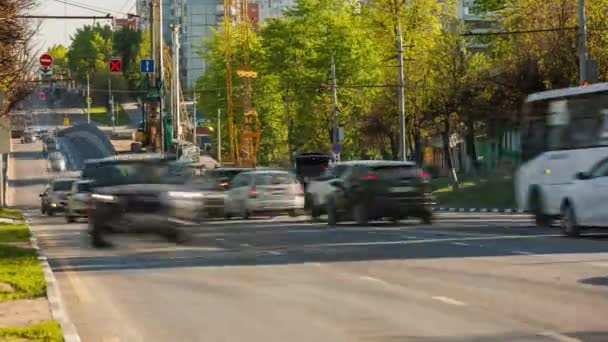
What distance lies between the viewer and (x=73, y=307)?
52.1 ft

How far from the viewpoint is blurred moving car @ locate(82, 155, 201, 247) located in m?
20.9

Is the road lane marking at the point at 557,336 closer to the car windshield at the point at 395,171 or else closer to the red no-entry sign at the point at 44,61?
the car windshield at the point at 395,171

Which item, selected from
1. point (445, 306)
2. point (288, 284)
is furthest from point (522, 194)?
point (445, 306)

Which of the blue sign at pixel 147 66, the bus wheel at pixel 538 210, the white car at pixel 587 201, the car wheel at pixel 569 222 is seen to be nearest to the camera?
the white car at pixel 587 201

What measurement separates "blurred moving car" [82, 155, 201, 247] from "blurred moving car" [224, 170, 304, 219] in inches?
684

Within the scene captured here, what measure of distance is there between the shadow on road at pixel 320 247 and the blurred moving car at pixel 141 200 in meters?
0.60

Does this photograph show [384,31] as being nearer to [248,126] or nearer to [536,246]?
[248,126]

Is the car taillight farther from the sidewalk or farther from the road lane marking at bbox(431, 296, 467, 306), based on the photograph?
the road lane marking at bbox(431, 296, 467, 306)

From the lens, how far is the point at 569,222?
27.2m

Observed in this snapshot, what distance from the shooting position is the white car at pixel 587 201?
85.1ft

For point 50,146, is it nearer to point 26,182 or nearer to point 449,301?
point 26,182

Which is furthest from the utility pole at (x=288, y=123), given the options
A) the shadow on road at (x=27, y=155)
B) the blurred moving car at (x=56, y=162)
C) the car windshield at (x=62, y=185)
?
the shadow on road at (x=27, y=155)

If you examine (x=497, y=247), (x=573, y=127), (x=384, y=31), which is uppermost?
(x=384, y=31)

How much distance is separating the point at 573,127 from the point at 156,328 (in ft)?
61.7
